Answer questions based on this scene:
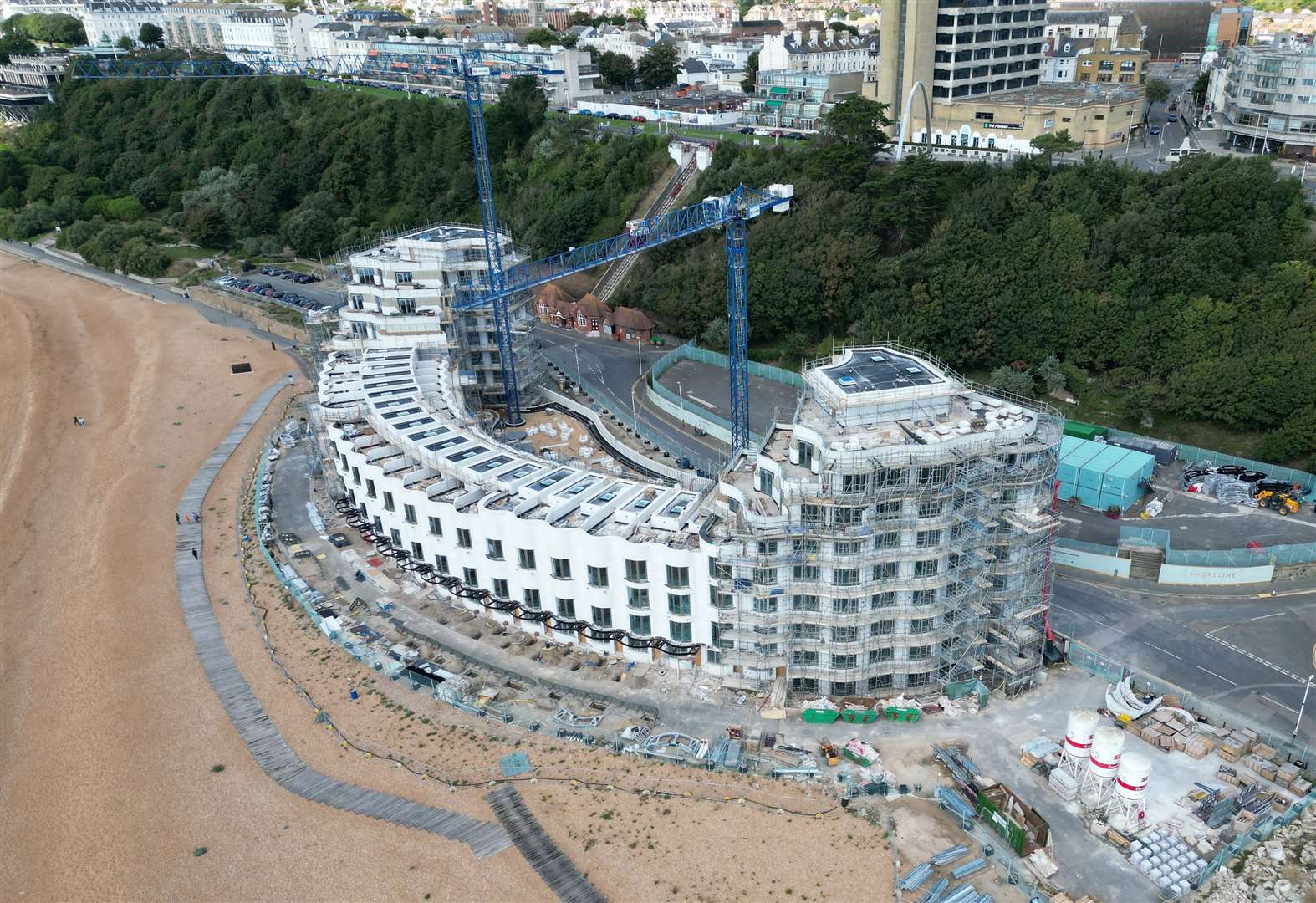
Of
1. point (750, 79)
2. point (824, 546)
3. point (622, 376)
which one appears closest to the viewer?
point (824, 546)

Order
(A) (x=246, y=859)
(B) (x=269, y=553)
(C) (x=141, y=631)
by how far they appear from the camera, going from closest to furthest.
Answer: (A) (x=246, y=859) < (C) (x=141, y=631) < (B) (x=269, y=553)

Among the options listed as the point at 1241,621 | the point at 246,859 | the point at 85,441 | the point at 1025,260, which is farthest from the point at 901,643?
the point at 85,441

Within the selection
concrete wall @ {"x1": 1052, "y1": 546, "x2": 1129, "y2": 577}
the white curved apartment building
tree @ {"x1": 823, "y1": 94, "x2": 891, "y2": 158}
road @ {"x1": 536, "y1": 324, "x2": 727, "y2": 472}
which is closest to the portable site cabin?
concrete wall @ {"x1": 1052, "y1": 546, "x2": 1129, "y2": 577}

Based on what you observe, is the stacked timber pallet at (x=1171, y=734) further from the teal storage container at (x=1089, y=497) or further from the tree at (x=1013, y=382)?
the tree at (x=1013, y=382)

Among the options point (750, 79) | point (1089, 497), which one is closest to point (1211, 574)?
point (1089, 497)

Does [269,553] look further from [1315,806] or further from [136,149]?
[136,149]

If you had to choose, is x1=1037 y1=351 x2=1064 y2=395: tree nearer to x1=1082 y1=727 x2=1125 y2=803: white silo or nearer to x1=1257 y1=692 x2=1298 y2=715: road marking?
x1=1257 y1=692 x2=1298 y2=715: road marking

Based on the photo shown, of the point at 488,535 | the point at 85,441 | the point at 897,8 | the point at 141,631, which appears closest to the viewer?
the point at 488,535

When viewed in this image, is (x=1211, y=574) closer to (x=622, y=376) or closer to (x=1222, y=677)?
(x=1222, y=677)
